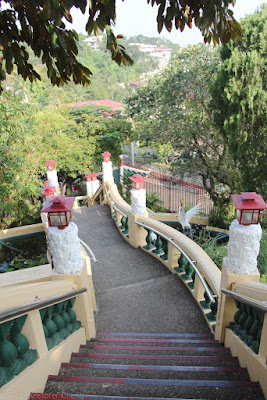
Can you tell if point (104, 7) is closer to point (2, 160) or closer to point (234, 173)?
point (2, 160)

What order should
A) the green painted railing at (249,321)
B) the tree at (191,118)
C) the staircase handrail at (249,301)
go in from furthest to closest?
the tree at (191,118)
the green painted railing at (249,321)
the staircase handrail at (249,301)

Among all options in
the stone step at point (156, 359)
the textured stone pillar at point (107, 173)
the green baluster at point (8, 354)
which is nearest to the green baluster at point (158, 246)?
the stone step at point (156, 359)

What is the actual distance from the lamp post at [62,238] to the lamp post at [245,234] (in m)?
1.59

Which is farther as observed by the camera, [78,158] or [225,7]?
[78,158]

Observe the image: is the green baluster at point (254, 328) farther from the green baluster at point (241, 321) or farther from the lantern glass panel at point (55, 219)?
the lantern glass panel at point (55, 219)

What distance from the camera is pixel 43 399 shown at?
2074mm

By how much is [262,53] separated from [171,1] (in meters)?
7.11

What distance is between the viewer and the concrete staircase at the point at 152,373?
7.66ft

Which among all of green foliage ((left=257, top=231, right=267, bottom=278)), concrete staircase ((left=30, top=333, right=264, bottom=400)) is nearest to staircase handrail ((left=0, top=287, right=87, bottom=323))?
concrete staircase ((left=30, top=333, right=264, bottom=400))

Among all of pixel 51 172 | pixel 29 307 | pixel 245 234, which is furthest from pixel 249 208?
A: pixel 51 172

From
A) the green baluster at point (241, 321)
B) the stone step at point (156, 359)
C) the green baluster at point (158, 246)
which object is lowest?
the green baluster at point (158, 246)

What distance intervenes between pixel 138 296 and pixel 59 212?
247cm

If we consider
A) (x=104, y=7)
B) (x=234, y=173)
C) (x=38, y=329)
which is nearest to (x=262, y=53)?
(x=234, y=173)

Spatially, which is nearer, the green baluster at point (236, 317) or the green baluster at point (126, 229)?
the green baluster at point (236, 317)
